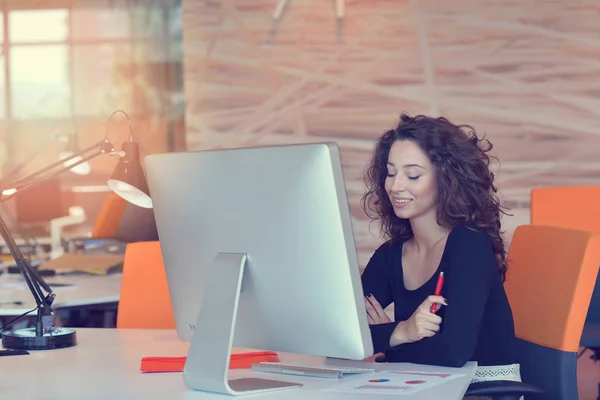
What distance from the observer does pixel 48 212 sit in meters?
5.23

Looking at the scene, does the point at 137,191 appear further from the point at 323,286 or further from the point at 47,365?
Answer: the point at 323,286

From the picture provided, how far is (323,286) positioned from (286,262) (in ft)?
0.27

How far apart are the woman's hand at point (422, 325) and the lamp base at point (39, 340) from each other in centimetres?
84

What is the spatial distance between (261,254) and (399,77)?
145 inches

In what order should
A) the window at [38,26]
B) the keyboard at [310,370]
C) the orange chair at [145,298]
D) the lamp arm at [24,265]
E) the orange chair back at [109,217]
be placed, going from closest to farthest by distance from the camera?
the keyboard at [310,370] → the lamp arm at [24,265] → the orange chair at [145,298] → the orange chair back at [109,217] → the window at [38,26]

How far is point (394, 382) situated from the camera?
1748mm

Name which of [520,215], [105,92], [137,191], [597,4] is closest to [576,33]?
[597,4]

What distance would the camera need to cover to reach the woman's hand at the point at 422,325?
6.40 feet

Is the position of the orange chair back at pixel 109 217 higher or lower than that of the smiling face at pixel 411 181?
lower

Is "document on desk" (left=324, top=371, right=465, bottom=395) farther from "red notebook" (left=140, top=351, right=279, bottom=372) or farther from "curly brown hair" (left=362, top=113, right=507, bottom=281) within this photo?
"curly brown hair" (left=362, top=113, right=507, bottom=281)

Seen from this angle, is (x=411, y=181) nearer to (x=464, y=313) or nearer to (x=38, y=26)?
(x=464, y=313)

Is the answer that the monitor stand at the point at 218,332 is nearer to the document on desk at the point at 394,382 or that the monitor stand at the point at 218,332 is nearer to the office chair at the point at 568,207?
the document on desk at the point at 394,382

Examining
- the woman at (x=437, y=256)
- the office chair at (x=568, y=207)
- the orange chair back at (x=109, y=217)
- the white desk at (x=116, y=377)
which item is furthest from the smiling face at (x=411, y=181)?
the orange chair back at (x=109, y=217)

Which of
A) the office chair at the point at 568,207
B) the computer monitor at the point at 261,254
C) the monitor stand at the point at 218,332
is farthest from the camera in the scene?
the office chair at the point at 568,207
